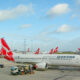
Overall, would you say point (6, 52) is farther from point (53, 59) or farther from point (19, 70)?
point (53, 59)

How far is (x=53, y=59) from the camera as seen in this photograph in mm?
26359

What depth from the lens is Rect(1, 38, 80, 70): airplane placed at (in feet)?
83.3

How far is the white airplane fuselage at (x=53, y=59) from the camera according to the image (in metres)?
25.4

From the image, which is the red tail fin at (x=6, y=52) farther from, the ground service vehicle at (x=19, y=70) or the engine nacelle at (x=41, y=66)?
the ground service vehicle at (x=19, y=70)

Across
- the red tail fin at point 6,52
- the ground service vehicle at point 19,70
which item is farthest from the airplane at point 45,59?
the ground service vehicle at point 19,70

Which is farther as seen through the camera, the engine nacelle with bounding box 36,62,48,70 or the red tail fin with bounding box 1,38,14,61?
the red tail fin with bounding box 1,38,14,61

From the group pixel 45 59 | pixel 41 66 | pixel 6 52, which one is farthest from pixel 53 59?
pixel 6 52

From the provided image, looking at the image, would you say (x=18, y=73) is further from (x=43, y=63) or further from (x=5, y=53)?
(x=5, y=53)

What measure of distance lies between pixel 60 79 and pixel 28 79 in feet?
13.7

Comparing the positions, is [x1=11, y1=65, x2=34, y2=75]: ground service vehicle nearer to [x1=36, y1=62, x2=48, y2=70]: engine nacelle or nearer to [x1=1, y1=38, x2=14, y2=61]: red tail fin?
[x1=36, y1=62, x2=48, y2=70]: engine nacelle

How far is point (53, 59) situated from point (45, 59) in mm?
1657

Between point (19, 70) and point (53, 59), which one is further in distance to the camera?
point (53, 59)

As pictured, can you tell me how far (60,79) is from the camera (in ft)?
58.4

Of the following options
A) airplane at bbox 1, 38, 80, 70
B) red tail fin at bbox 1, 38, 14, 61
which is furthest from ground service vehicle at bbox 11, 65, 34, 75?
red tail fin at bbox 1, 38, 14, 61
